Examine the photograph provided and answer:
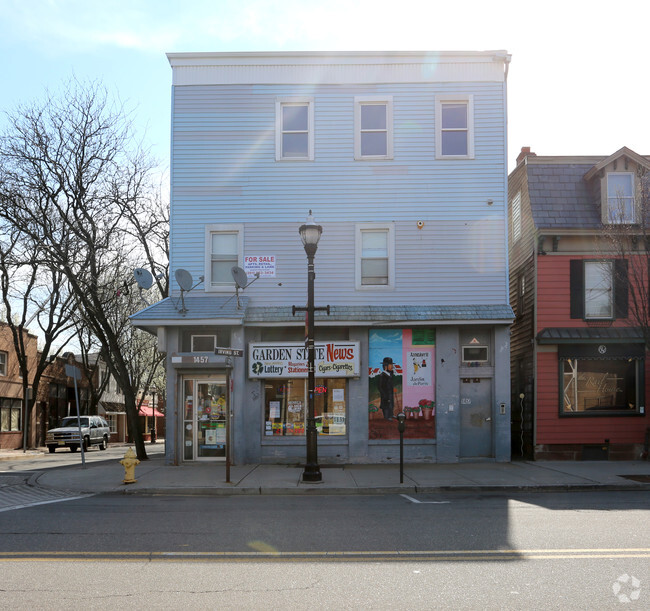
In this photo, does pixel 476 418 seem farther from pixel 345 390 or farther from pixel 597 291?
pixel 597 291

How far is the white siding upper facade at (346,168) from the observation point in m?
17.9

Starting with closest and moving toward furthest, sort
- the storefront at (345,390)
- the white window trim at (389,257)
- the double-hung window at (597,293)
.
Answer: the storefront at (345,390) < the white window trim at (389,257) < the double-hung window at (597,293)

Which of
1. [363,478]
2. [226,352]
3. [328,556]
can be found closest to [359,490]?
[363,478]

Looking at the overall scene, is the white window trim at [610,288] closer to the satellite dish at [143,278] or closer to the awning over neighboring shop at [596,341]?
the awning over neighboring shop at [596,341]

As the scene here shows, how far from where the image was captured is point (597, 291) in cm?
1834

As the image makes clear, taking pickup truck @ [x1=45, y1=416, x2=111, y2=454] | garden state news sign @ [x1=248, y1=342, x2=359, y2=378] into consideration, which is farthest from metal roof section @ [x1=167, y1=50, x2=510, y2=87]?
pickup truck @ [x1=45, y1=416, x2=111, y2=454]

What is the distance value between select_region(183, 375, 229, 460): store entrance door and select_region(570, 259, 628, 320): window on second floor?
9.53 meters

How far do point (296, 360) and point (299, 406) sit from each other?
47.8 inches

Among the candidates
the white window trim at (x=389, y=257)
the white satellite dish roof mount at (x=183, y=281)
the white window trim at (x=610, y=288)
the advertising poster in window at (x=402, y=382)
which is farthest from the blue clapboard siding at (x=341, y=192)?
the white window trim at (x=610, y=288)

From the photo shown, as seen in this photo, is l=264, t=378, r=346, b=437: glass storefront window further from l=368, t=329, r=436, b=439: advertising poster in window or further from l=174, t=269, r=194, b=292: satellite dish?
l=174, t=269, r=194, b=292: satellite dish

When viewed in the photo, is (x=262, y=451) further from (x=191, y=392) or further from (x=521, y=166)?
(x=521, y=166)

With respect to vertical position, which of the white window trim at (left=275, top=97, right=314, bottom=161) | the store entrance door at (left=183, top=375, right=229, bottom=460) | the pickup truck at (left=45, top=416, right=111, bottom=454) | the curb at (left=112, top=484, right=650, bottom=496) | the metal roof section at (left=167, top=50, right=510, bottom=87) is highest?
the metal roof section at (left=167, top=50, right=510, bottom=87)

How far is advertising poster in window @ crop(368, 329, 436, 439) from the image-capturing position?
17453 mm

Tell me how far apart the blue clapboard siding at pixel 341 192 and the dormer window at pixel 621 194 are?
9.80 feet
